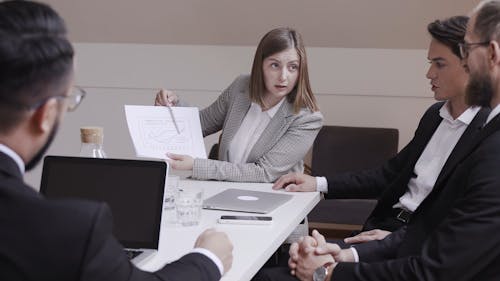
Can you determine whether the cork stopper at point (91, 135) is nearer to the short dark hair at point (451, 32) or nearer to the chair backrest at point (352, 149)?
the short dark hair at point (451, 32)

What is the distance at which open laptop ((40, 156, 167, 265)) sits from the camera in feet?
5.25

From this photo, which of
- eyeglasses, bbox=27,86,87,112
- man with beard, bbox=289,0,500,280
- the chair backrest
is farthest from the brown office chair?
eyeglasses, bbox=27,86,87,112

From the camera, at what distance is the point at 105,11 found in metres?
4.59

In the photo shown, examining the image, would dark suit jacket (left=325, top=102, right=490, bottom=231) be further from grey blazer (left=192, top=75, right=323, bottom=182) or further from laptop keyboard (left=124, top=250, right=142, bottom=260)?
laptop keyboard (left=124, top=250, right=142, bottom=260)

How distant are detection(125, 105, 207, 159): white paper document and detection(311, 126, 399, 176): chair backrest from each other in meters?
1.56

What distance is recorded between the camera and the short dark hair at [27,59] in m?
0.94

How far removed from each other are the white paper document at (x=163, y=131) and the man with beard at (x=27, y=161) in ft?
4.82

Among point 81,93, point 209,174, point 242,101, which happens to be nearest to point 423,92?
point 242,101

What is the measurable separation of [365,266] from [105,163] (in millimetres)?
767

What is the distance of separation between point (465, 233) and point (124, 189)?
0.87 meters

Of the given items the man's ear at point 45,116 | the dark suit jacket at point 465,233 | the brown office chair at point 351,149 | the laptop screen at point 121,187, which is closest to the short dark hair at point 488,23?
the dark suit jacket at point 465,233

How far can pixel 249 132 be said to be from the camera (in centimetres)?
292

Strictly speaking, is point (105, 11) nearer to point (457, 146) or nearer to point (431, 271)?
point (457, 146)

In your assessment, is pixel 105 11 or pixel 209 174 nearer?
pixel 209 174
